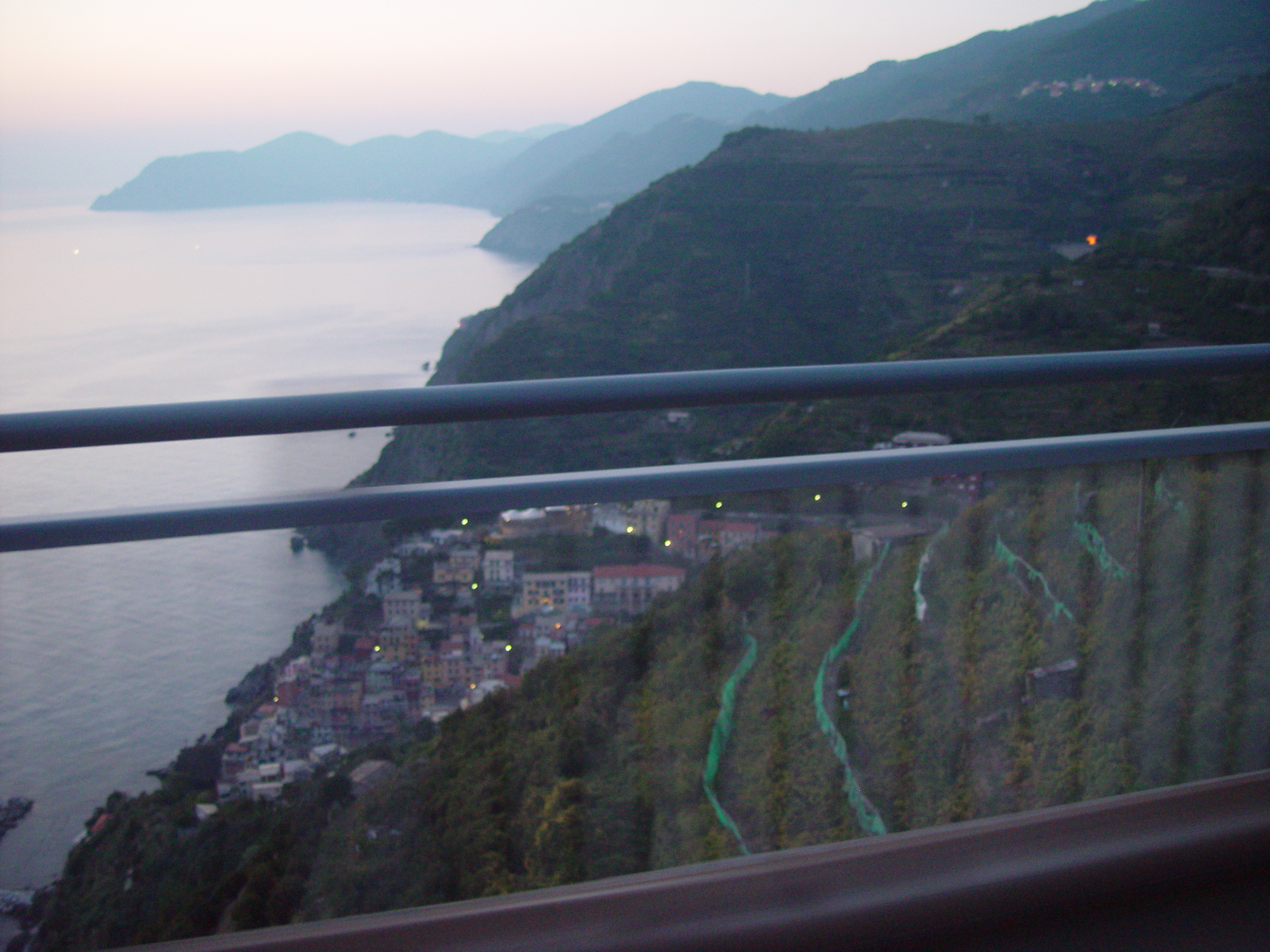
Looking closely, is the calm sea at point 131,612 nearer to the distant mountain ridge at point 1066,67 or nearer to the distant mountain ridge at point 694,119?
the distant mountain ridge at point 694,119

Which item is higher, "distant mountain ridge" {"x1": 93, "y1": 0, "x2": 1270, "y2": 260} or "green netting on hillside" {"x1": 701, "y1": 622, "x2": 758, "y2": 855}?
"distant mountain ridge" {"x1": 93, "y1": 0, "x2": 1270, "y2": 260}

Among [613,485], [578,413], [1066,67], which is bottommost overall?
[613,485]

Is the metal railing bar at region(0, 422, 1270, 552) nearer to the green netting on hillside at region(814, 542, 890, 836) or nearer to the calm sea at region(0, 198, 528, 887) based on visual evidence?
the calm sea at region(0, 198, 528, 887)

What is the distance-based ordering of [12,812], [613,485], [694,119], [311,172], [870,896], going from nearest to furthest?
[870,896] < [12,812] < [613,485] < [311,172] < [694,119]

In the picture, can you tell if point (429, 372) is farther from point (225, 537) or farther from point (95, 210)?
point (95, 210)

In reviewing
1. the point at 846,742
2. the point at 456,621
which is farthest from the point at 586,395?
the point at 846,742

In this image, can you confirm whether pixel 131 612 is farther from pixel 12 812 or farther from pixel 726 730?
pixel 726 730

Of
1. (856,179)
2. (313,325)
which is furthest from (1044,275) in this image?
(856,179)

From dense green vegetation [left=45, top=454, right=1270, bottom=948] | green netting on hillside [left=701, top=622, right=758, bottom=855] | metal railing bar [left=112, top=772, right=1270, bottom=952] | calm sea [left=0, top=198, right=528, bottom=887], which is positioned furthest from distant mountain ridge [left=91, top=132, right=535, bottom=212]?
metal railing bar [left=112, top=772, right=1270, bottom=952]
